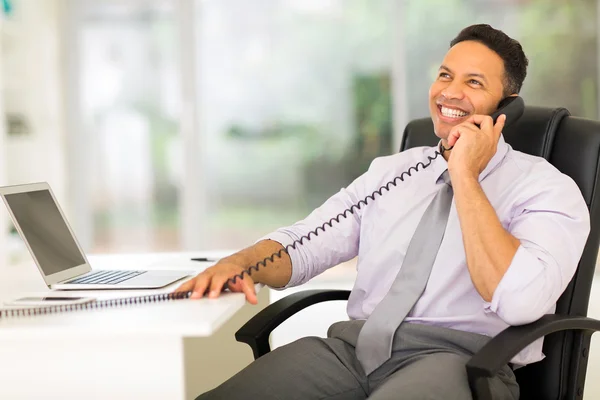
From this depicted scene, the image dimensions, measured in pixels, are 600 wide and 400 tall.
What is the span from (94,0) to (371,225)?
4206 mm

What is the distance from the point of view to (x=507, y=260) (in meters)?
1.67

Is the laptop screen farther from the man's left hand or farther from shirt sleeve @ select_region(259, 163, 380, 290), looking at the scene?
the man's left hand

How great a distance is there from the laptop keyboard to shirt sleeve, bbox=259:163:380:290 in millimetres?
331

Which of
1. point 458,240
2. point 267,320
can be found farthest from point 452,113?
point 267,320

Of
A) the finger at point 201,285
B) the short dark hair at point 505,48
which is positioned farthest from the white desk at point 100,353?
the short dark hair at point 505,48

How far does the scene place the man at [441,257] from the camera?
Result: 1658mm

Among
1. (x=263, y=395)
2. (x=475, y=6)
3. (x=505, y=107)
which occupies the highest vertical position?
(x=475, y=6)

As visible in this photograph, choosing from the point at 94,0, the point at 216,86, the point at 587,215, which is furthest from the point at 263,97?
the point at 587,215

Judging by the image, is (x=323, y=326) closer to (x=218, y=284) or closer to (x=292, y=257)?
(x=292, y=257)

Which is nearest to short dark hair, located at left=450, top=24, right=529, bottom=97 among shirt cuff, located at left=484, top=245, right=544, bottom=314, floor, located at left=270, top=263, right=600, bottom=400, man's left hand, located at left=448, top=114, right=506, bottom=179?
man's left hand, located at left=448, top=114, right=506, bottom=179

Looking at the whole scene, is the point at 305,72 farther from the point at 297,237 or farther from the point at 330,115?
the point at 297,237

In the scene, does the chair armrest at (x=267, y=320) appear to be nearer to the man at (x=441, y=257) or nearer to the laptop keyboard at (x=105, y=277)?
the man at (x=441, y=257)

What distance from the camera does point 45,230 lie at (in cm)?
186

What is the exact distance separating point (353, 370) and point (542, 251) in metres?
0.47
